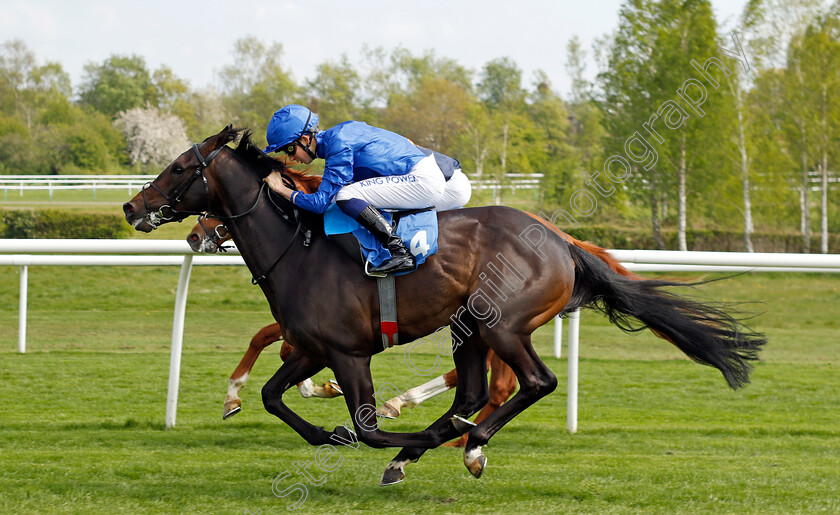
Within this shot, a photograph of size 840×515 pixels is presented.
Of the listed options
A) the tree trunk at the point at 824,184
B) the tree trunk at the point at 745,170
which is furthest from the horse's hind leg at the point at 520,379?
the tree trunk at the point at 824,184

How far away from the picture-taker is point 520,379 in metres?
3.33

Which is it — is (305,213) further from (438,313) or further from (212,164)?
(438,313)

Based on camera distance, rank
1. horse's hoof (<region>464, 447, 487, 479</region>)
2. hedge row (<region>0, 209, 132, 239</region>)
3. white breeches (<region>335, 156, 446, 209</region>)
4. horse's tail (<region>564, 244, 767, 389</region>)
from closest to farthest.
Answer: horse's hoof (<region>464, 447, 487, 479</region>)
white breeches (<region>335, 156, 446, 209</region>)
horse's tail (<region>564, 244, 767, 389</region>)
hedge row (<region>0, 209, 132, 239</region>)

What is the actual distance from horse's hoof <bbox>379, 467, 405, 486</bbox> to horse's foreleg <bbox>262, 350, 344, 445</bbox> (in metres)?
0.24

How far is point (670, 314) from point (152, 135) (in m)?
24.5

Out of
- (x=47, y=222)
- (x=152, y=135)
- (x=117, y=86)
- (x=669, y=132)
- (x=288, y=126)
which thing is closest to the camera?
(x=288, y=126)

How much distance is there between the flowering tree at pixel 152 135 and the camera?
990 inches

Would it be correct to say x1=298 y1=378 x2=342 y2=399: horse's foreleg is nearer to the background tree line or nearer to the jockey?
the jockey

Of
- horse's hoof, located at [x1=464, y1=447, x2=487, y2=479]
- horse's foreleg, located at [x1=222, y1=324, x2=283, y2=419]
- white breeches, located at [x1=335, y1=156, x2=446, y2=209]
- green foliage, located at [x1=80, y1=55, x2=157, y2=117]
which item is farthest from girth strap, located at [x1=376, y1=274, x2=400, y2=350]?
green foliage, located at [x1=80, y1=55, x2=157, y2=117]

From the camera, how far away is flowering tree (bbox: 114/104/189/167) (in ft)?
82.5

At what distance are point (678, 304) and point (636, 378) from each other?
10.3 feet

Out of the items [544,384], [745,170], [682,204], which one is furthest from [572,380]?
[745,170]

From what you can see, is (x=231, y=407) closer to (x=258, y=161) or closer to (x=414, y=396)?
(x=414, y=396)

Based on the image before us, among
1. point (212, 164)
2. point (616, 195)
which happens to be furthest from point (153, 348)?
point (616, 195)
